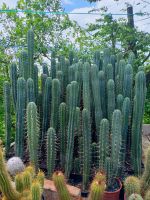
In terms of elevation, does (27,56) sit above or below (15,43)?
below

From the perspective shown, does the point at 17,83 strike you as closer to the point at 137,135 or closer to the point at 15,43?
the point at 137,135

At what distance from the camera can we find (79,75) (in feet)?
12.6

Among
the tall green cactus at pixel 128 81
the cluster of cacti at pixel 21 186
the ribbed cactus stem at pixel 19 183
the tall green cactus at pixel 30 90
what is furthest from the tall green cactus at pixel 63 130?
the ribbed cactus stem at pixel 19 183

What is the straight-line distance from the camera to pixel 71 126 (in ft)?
11.1

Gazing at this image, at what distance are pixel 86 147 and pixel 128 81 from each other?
3.01 feet

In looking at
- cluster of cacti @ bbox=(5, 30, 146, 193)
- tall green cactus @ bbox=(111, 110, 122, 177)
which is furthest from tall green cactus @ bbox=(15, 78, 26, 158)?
tall green cactus @ bbox=(111, 110, 122, 177)

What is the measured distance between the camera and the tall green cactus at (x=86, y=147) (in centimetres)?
326

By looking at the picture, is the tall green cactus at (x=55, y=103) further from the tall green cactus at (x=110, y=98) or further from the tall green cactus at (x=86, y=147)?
the tall green cactus at (x=110, y=98)

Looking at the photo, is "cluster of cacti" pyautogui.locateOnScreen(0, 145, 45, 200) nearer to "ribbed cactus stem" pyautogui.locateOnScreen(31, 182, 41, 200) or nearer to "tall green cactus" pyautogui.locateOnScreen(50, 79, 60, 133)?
"ribbed cactus stem" pyautogui.locateOnScreen(31, 182, 41, 200)

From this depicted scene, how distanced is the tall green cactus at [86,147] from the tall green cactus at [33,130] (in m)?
0.47

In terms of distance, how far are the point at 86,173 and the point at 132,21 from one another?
15.6 ft

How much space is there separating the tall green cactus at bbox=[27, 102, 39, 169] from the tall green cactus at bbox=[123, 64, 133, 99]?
3.53 feet

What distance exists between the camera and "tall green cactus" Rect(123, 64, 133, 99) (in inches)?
146

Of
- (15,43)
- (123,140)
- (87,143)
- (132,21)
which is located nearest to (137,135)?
(123,140)
